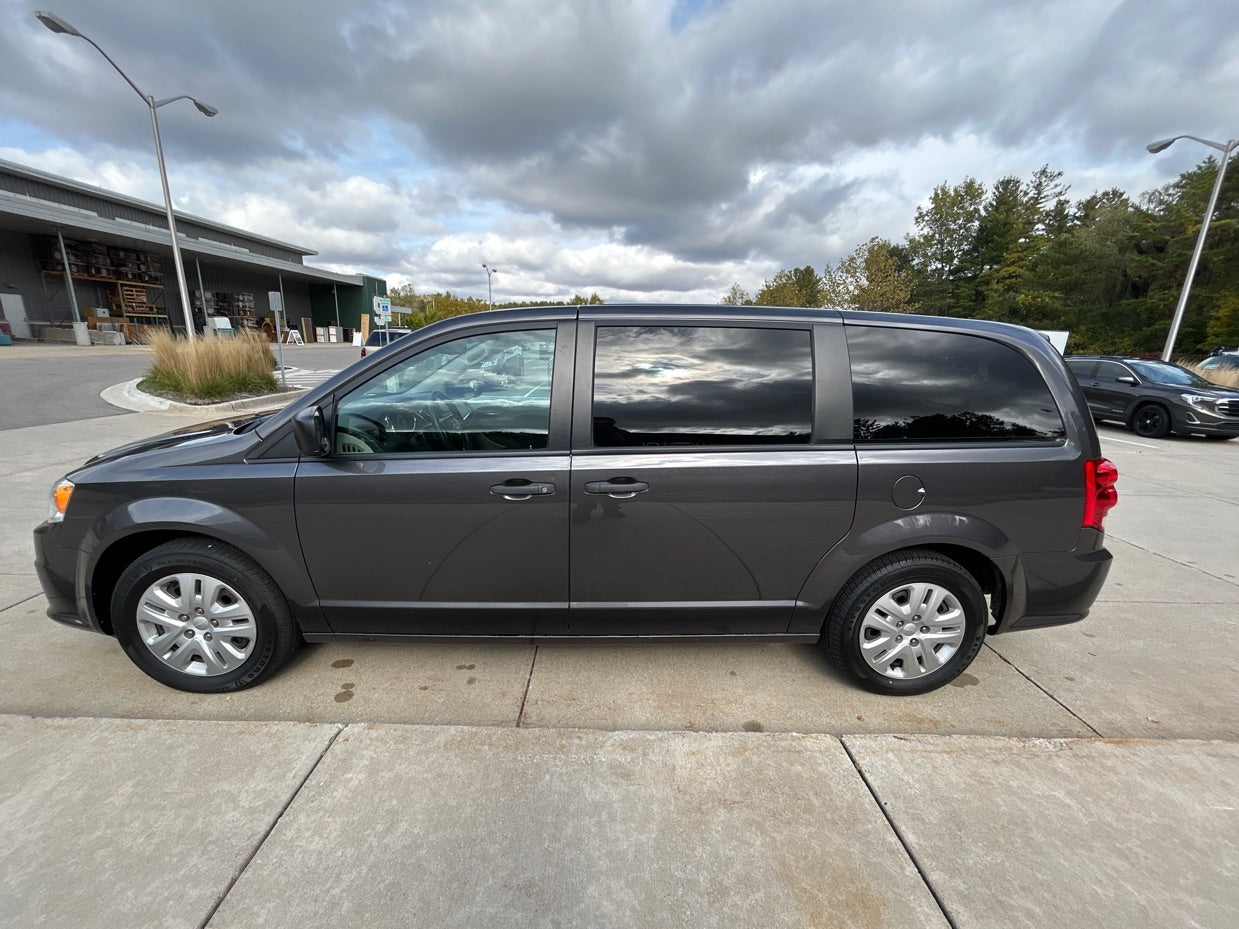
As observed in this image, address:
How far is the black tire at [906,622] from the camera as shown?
8.16ft

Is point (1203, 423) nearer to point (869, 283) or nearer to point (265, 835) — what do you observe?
point (265, 835)

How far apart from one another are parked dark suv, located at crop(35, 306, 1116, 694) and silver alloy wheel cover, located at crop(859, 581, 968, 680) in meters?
0.01

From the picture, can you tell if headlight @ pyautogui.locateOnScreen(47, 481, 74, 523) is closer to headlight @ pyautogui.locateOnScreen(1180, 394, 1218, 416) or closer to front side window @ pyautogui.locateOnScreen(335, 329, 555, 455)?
front side window @ pyautogui.locateOnScreen(335, 329, 555, 455)

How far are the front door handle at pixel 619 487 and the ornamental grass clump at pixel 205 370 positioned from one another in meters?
12.3

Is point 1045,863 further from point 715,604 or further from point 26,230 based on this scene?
point 26,230

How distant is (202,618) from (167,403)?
11.2m

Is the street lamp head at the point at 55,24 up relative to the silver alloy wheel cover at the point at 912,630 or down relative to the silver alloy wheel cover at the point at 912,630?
up

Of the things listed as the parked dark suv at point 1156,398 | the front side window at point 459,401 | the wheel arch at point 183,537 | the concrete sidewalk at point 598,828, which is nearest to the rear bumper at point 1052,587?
the concrete sidewalk at point 598,828

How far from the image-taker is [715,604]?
2.49m

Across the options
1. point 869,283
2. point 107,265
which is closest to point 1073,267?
point 869,283

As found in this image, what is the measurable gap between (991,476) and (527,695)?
2.35 m

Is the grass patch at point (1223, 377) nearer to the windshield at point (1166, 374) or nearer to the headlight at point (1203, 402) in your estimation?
the windshield at point (1166, 374)

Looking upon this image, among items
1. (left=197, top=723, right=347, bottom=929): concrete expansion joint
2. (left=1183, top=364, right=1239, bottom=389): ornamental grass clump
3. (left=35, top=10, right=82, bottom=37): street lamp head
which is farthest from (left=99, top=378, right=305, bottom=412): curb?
(left=1183, top=364, right=1239, bottom=389): ornamental grass clump

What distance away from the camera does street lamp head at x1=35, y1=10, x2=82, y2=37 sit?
11.1 meters
